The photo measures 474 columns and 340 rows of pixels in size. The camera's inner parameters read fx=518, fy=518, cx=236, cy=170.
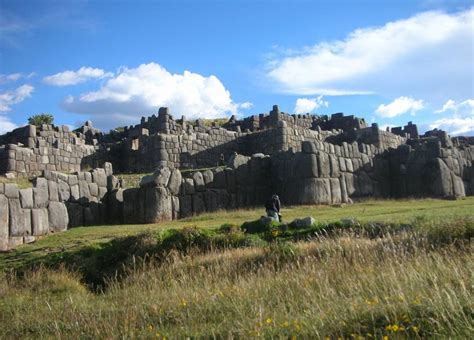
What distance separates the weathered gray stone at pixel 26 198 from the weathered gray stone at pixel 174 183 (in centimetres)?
621

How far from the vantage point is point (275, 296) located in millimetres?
9039

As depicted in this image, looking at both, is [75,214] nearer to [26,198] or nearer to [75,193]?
[75,193]

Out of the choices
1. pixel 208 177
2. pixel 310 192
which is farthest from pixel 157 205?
pixel 310 192

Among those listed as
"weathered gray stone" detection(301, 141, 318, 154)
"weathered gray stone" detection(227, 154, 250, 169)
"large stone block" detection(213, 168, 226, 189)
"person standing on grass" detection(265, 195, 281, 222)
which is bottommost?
"person standing on grass" detection(265, 195, 281, 222)

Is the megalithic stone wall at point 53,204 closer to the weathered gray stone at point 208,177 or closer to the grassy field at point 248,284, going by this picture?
the grassy field at point 248,284

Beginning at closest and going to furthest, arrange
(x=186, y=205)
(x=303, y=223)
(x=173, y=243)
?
(x=173, y=243)
(x=303, y=223)
(x=186, y=205)

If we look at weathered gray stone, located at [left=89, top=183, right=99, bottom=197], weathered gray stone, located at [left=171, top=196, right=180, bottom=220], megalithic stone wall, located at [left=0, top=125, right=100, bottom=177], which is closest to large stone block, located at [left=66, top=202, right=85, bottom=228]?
weathered gray stone, located at [left=89, top=183, right=99, bottom=197]

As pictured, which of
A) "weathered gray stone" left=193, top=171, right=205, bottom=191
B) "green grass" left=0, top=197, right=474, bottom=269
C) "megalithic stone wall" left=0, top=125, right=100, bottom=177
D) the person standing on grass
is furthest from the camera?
"megalithic stone wall" left=0, top=125, right=100, bottom=177

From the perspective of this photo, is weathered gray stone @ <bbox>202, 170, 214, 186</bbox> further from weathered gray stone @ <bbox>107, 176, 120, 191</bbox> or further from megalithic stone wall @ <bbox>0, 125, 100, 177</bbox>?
megalithic stone wall @ <bbox>0, 125, 100, 177</bbox>

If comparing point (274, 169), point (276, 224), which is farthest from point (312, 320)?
point (274, 169)

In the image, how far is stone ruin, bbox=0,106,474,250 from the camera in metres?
21.2

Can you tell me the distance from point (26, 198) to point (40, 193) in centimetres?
70

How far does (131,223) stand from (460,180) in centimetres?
1867

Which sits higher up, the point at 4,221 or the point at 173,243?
the point at 4,221
